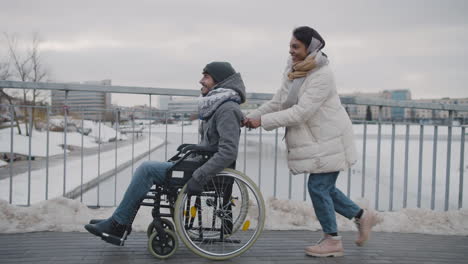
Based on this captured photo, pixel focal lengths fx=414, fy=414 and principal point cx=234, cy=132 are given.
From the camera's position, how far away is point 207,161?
8.46ft

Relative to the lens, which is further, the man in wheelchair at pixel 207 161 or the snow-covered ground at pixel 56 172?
the snow-covered ground at pixel 56 172

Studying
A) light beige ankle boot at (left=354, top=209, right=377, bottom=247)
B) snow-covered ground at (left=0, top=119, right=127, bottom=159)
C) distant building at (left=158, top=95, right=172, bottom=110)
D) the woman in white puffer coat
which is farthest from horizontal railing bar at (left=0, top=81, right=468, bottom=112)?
light beige ankle boot at (left=354, top=209, right=377, bottom=247)

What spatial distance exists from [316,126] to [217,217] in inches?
35.4

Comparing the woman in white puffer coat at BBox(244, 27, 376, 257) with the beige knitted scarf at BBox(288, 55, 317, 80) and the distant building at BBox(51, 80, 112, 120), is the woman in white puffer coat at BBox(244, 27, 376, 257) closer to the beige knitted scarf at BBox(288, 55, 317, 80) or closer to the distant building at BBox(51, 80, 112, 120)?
the beige knitted scarf at BBox(288, 55, 317, 80)

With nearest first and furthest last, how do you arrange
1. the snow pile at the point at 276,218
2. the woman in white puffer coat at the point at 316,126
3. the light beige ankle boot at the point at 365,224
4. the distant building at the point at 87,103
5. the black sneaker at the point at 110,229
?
1. the black sneaker at the point at 110,229
2. the woman in white puffer coat at the point at 316,126
3. the light beige ankle boot at the point at 365,224
4. the snow pile at the point at 276,218
5. the distant building at the point at 87,103

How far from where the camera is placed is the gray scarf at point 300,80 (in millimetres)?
2742

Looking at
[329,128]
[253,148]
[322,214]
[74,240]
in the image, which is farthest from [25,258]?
[253,148]

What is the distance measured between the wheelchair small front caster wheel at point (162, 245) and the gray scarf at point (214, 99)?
81 centimetres

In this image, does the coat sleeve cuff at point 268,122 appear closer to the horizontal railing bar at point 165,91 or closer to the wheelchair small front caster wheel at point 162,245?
the wheelchair small front caster wheel at point 162,245

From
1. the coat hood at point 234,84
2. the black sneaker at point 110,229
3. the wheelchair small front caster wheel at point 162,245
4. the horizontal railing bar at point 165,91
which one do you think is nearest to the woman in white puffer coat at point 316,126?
the coat hood at point 234,84

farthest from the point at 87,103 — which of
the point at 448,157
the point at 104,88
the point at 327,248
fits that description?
the point at 448,157

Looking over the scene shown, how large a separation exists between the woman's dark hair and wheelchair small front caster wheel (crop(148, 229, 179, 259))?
1.54 meters

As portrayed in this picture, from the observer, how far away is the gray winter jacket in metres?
2.54

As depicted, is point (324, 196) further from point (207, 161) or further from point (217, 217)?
point (207, 161)
